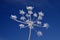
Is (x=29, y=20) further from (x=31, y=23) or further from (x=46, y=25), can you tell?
(x=46, y=25)

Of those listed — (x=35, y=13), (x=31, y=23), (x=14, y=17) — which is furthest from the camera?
(x=35, y=13)

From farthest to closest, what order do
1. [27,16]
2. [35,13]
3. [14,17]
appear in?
[35,13]
[14,17]
[27,16]

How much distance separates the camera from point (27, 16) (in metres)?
16.2

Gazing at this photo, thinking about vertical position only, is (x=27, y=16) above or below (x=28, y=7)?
below

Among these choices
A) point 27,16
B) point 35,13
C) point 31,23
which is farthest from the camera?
point 35,13

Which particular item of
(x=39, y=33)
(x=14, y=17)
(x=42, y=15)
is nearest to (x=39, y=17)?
(x=42, y=15)

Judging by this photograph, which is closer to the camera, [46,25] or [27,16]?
[27,16]

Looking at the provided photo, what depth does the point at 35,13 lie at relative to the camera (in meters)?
18.7

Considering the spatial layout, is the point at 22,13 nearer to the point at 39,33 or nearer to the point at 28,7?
the point at 28,7

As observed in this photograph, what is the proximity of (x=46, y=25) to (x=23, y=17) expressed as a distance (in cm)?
315

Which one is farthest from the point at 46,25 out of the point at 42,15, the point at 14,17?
the point at 14,17

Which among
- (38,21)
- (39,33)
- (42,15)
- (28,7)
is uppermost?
(28,7)

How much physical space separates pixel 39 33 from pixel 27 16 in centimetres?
250

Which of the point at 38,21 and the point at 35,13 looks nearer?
the point at 38,21
